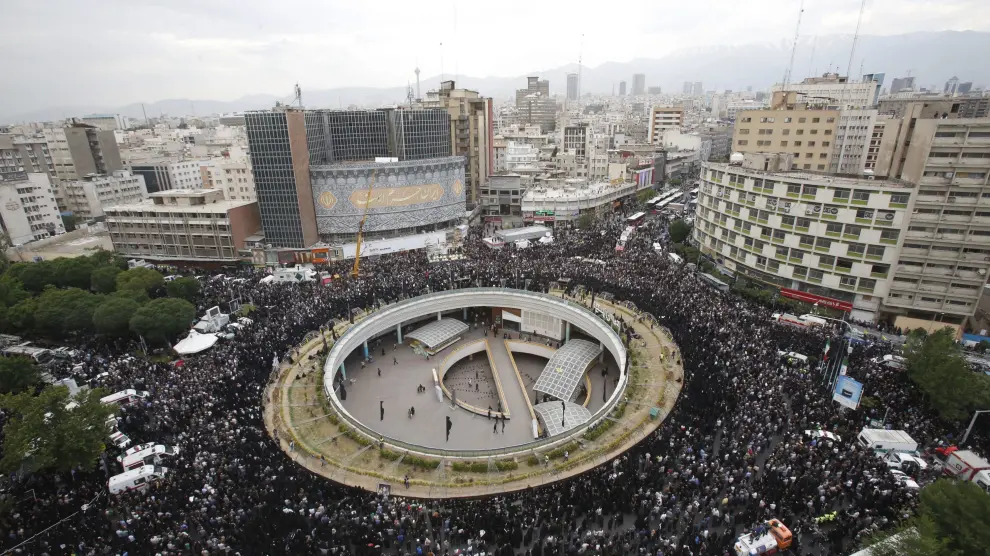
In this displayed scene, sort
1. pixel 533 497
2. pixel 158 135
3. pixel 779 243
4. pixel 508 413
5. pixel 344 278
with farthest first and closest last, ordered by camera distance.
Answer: pixel 158 135 < pixel 344 278 < pixel 779 243 < pixel 508 413 < pixel 533 497

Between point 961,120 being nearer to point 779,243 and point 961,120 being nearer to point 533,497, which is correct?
point 779,243

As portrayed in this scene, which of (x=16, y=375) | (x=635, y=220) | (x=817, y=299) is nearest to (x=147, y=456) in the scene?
(x=16, y=375)

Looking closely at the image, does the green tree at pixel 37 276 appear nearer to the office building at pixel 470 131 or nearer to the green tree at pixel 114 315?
Answer: the green tree at pixel 114 315

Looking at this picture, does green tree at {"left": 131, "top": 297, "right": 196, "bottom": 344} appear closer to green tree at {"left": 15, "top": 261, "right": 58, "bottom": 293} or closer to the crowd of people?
the crowd of people

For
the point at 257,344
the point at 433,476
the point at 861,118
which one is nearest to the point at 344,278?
the point at 257,344

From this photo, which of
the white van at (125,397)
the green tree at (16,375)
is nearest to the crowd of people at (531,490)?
the white van at (125,397)

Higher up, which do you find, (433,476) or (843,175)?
(843,175)

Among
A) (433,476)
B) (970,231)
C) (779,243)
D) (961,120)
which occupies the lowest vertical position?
(433,476)

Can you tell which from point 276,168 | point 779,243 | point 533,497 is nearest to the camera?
point 533,497
